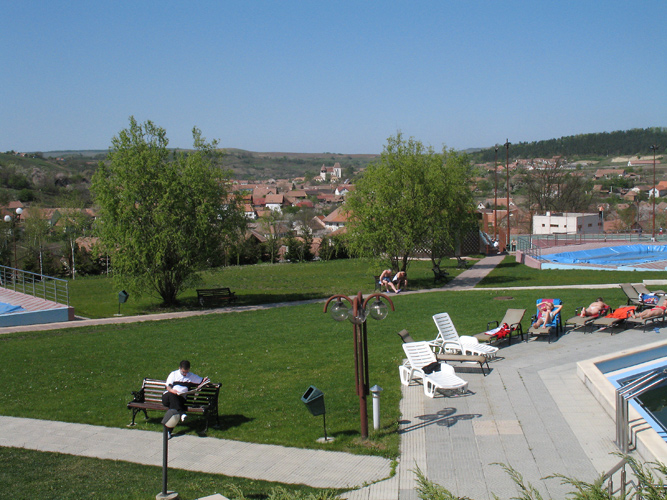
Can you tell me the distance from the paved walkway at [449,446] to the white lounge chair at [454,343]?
49.0 inches

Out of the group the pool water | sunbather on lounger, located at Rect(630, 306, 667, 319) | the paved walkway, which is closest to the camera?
the paved walkway

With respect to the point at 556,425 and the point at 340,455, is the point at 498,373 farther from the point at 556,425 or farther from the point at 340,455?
the point at 340,455

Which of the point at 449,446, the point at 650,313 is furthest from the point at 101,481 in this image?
the point at 650,313

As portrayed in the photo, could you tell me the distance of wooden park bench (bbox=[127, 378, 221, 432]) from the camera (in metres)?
9.37

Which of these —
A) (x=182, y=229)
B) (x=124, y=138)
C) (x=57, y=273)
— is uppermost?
(x=124, y=138)

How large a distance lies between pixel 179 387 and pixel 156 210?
16392mm

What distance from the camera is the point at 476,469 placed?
302 inches

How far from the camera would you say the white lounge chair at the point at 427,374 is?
10547 mm

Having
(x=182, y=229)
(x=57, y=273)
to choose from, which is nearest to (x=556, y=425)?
(x=182, y=229)

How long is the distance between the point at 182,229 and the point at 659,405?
19378mm

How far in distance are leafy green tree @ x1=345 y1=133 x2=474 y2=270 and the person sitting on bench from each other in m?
19.8

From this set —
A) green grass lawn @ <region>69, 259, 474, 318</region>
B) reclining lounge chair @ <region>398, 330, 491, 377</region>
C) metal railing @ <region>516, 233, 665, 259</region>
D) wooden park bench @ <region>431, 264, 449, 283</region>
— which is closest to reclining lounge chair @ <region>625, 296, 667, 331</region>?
reclining lounge chair @ <region>398, 330, 491, 377</region>

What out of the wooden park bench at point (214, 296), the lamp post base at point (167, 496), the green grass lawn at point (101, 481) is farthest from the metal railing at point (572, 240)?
the lamp post base at point (167, 496)

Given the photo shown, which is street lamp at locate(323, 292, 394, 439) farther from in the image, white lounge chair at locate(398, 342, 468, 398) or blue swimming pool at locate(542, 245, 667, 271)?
blue swimming pool at locate(542, 245, 667, 271)
